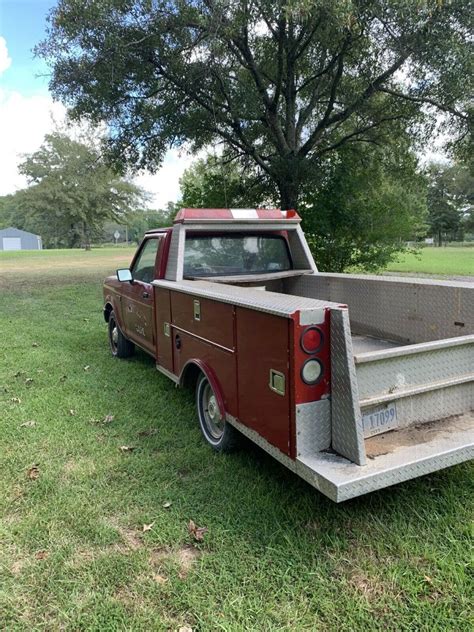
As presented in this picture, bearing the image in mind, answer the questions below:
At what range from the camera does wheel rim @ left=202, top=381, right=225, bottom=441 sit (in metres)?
3.77

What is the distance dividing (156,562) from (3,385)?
3860 mm

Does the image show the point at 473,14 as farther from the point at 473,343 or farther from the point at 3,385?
the point at 3,385

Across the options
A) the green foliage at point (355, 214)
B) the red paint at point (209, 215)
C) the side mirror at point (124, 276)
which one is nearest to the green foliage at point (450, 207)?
the green foliage at point (355, 214)

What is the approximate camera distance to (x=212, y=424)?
3934 millimetres

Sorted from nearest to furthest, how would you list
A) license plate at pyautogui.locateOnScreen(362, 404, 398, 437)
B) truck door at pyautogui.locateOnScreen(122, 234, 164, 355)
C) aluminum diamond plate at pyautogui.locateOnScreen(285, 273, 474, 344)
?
license plate at pyautogui.locateOnScreen(362, 404, 398, 437) < aluminum diamond plate at pyautogui.locateOnScreen(285, 273, 474, 344) < truck door at pyautogui.locateOnScreen(122, 234, 164, 355)

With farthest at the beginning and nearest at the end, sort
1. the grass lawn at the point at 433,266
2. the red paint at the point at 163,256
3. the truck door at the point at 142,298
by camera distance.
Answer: the grass lawn at the point at 433,266 → the truck door at the point at 142,298 → the red paint at the point at 163,256

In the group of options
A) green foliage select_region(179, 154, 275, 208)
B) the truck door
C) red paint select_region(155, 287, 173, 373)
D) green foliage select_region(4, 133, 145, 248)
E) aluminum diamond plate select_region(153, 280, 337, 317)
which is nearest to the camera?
aluminum diamond plate select_region(153, 280, 337, 317)

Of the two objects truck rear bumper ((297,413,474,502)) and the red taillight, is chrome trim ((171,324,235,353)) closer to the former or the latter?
the red taillight

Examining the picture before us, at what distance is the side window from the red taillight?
3.01 metres

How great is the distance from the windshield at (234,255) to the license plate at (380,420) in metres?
2.69

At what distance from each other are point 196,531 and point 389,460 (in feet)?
3.88

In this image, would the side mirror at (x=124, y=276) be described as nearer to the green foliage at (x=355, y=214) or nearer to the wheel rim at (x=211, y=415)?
the wheel rim at (x=211, y=415)

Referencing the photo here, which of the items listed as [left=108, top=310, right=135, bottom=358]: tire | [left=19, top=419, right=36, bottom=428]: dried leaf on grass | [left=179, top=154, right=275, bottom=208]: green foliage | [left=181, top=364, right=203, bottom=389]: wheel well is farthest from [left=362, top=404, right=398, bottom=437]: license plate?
[left=179, top=154, right=275, bottom=208]: green foliage

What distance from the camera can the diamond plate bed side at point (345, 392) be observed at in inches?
96.8
